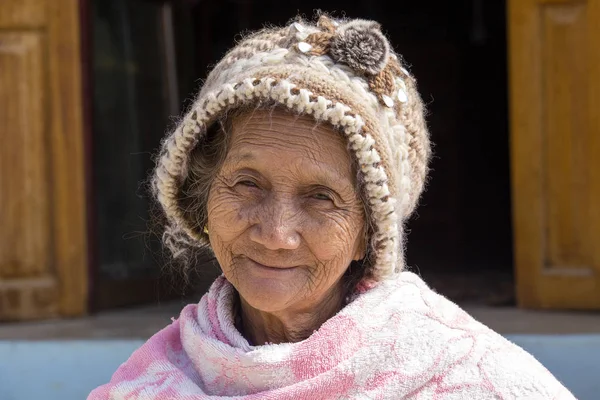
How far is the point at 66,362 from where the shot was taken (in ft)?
10.1

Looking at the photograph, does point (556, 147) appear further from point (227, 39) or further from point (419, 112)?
point (227, 39)

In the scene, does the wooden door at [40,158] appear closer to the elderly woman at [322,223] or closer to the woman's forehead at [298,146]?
the elderly woman at [322,223]

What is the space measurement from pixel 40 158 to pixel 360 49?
334 cm

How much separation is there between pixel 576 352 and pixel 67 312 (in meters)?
2.96

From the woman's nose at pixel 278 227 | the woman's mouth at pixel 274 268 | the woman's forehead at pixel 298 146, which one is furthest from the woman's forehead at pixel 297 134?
the woman's mouth at pixel 274 268

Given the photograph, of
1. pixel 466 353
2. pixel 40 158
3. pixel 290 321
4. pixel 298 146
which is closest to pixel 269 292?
pixel 290 321

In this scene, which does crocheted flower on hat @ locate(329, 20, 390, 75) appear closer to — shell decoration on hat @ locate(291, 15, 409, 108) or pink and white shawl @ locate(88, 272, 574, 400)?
shell decoration on hat @ locate(291, 15, 409, 108)

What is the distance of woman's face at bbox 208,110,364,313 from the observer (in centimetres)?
184

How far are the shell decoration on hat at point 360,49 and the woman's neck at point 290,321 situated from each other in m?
0.49

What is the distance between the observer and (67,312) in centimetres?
488

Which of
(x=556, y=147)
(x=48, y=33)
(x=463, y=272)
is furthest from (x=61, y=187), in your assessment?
(x=463, y=272)

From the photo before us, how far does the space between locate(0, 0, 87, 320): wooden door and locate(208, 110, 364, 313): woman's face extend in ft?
10.2

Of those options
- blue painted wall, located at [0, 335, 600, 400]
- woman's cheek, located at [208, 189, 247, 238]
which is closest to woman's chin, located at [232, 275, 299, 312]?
woman's cheek, located at [208, 189, 247, 238]

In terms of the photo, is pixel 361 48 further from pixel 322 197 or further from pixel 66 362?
pixel 66 362
